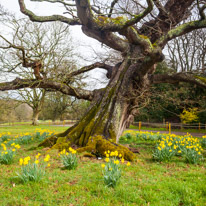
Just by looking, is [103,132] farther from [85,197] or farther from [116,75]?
[85,197]

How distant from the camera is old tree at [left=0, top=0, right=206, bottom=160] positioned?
523cm

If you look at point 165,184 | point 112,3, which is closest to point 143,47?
point 112,3

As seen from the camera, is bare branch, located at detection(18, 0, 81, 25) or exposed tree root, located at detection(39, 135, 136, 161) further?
bare branch, located at detection(18, 0, 81, 25)

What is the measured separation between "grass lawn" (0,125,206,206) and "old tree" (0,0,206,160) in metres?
1.30

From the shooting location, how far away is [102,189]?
9.30 feet

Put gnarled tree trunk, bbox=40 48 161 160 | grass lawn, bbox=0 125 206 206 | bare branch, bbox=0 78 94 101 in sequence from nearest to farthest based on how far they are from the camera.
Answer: grass lawn, bbox=0 125 206 206 < gnarled tree trunk, bbox=40 48 161 160 < bare branch, bbox=0 78 94 101

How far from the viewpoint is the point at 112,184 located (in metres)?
2.94

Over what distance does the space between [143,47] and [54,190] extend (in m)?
4.64

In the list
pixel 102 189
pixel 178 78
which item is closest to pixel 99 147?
pixel 102 189

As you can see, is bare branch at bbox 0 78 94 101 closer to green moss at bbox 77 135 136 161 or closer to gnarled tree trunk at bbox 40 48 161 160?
gnarled tree trunk at bbox 40 48 161 160

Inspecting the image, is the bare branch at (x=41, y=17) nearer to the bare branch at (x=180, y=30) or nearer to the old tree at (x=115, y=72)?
the old tree at (x=115, y=72)

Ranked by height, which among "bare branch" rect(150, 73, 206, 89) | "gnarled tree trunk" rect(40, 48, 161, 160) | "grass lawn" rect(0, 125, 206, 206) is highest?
"bare branch" rect(150, 73, 206, 89)

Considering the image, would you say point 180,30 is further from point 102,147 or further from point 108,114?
point 102,147

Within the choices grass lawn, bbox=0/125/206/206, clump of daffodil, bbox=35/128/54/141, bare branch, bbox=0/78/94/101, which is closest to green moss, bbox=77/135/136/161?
grass lawn, bbox=0/125/206/206
